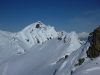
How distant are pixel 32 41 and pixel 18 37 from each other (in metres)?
8.83

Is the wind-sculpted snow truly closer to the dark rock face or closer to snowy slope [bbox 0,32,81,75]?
snowy slope [bbox 0,32,81,75]

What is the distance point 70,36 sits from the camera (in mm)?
43438

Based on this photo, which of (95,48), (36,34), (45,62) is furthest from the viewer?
(36,34)

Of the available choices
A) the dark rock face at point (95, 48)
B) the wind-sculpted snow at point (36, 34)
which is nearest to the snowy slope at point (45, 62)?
the dark rock face at point (95, 48)

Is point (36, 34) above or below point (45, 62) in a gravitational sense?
above

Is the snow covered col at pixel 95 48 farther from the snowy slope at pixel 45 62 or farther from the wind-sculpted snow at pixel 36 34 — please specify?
the wind-sculpted snow at pixel 36 34

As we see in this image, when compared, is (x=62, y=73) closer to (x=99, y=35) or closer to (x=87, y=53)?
(x=87, y=53)

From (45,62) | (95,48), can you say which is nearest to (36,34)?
(45,62)

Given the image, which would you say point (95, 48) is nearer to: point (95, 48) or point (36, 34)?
point (95, 48)

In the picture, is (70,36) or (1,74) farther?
(70,36)

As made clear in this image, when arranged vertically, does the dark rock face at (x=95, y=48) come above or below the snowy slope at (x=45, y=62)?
below

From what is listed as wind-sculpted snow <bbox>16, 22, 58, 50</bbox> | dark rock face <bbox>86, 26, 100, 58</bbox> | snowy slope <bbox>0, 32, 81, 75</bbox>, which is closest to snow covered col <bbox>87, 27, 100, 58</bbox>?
dark rock face <bbox>86, 26, 100, 58</bbox>

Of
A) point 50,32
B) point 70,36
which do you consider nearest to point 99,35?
point 70,36

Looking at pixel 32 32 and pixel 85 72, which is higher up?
pixel 32 32
